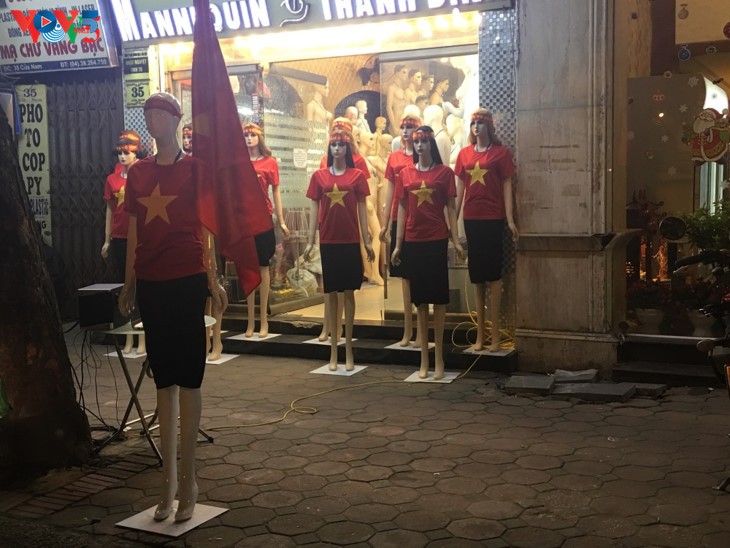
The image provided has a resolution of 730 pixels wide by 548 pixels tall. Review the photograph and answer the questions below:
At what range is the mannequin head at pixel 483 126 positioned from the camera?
24.5ft

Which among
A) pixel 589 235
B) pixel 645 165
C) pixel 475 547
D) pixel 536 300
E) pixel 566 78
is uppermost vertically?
pixel 566 78

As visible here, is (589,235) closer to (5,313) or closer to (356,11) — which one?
(356,11)

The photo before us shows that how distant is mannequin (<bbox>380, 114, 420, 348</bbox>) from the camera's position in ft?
25.5

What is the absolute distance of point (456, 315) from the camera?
8.52 meters

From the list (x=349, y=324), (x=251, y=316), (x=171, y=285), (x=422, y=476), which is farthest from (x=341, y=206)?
(x=171, y=285)

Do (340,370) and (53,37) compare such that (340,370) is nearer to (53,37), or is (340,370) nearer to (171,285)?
(171,285)

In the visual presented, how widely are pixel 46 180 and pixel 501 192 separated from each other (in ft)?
20.1

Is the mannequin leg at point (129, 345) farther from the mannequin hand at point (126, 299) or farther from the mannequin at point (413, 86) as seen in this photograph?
the mannequin hand at point (126, 299)

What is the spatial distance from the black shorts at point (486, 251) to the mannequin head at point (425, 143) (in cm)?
87

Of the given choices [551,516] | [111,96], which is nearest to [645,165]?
[551,516]

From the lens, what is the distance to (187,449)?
162 inches

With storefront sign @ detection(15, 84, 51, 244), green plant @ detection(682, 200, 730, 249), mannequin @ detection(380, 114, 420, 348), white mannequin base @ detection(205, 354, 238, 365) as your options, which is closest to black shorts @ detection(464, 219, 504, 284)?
mannequin @ detection(380, 114, 420, 348)

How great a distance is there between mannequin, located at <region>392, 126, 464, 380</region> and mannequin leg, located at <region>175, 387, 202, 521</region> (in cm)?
314

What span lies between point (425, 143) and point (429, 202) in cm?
51
